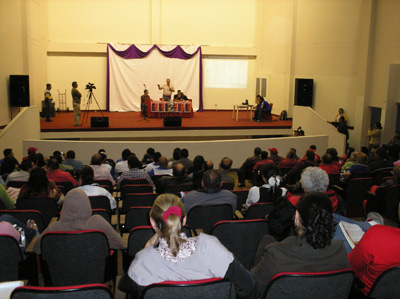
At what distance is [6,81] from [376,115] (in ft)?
34.4

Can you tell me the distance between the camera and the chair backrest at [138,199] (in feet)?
15.1

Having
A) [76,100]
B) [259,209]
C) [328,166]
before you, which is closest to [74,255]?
[259,209]

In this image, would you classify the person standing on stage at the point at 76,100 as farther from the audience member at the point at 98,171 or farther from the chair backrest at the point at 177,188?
the chair backrest at the point at 177,188

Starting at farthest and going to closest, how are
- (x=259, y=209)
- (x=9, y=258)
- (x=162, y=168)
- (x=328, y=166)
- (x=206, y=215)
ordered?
(x=328, y=166)
(x=162, y=168)
(x=259, y=209)
(x=206, y=215)
(x=9, y=258)

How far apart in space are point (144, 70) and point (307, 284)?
14.9m

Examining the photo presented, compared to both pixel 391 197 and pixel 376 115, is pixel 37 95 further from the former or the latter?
pixel 391 197

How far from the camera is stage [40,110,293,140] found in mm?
11781

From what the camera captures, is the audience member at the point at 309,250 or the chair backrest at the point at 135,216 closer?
the audience member at the point at 309,250

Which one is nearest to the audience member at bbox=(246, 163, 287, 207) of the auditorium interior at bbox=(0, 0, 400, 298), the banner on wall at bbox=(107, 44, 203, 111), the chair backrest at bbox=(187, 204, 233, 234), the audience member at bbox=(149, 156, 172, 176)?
the chair backrest at bbox=(187, 204, 233, 234)

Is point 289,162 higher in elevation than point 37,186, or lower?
lower

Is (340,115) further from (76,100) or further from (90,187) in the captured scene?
(90,187)

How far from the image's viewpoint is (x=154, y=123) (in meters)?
12.9

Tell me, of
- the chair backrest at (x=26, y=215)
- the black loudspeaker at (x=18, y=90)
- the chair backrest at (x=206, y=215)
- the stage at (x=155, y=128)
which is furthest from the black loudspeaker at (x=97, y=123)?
the chair backrest at (x=206, y=215)

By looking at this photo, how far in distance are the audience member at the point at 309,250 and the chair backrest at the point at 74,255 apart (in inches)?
48.7
